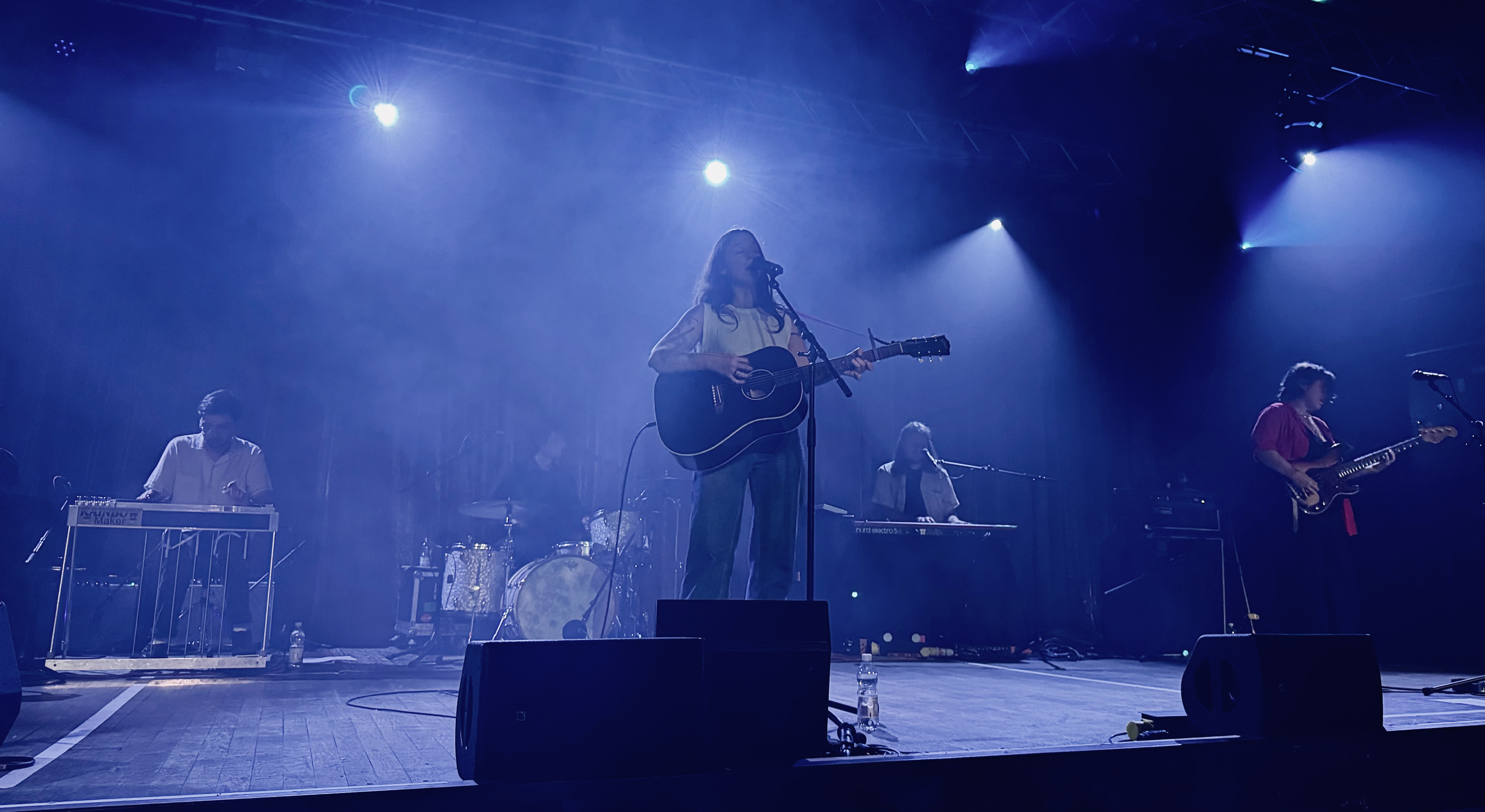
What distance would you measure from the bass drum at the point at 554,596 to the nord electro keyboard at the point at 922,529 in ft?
6.68

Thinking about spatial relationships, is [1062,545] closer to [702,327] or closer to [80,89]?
[702,327]

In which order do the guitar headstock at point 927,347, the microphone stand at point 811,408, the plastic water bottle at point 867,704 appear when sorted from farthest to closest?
the guitar headstock at point 927,347
the plastic water bottle at point 867,704
the microphone stand at point 811,408

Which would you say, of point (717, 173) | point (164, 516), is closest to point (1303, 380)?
point (717, 173)

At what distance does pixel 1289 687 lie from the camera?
2.75 metres

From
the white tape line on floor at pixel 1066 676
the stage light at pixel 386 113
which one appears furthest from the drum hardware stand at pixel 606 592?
the stage light at pixel 386 113

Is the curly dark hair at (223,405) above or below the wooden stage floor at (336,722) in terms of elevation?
above

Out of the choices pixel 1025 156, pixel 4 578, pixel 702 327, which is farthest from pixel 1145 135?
pixel 4 578

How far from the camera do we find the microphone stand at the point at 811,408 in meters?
3.06

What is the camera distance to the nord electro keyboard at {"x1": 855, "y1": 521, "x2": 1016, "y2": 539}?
22.7 ft

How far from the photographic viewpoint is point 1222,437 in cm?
973

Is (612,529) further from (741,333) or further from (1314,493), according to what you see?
(1314,493)

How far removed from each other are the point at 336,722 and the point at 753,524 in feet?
5.82

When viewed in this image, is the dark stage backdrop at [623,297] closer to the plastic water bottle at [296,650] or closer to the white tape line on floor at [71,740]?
the plastic water bottle at [296,650]

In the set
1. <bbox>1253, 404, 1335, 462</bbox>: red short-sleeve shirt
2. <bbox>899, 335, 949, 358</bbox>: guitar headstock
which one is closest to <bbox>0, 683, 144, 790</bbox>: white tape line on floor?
<bbox>899, 335, 949, 358</bbox>: guitar headstock
